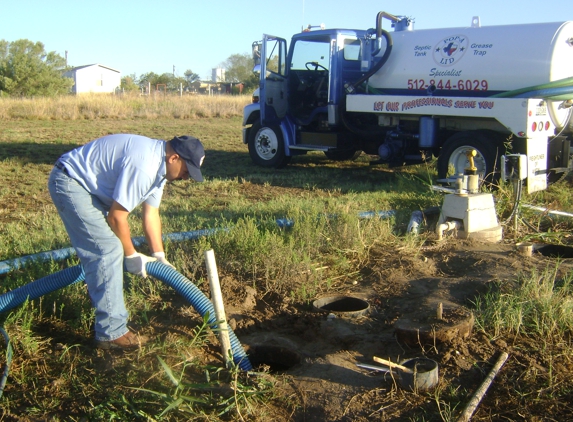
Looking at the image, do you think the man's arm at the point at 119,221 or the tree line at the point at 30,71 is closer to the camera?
the man's arm at the point at 119,221

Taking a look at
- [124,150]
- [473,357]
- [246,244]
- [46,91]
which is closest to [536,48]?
[246,244]

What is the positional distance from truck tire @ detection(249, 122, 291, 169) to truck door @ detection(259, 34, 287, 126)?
23 centimetres

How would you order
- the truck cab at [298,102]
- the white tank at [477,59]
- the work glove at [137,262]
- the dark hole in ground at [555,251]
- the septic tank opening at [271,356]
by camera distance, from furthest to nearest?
the truck cab at [298,102], the white tank at [477,59], the dark hole in ground at [555,251], the septic tank opening at [271,356], the work glove at [137,262]

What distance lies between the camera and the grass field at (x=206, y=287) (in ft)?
11.0

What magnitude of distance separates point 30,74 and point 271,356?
4196 cm

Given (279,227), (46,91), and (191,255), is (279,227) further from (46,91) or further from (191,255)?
(46,91)

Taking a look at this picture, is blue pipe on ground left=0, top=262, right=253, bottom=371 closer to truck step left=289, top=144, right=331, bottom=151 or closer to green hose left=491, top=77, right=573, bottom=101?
green hose left=491, top=77, right=573, bottom=101

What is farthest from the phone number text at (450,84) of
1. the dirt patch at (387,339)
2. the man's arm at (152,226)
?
the man's arm at (152,226)

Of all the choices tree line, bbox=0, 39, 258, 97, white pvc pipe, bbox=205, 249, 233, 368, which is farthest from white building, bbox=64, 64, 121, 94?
white pvc pipe, bbox=205, 249, 233, 368

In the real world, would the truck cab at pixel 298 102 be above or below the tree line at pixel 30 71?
below

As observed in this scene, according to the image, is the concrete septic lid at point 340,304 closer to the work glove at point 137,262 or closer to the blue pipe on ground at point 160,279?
the blue pipe on ground at point 160,279

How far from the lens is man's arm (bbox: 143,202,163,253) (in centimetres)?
417

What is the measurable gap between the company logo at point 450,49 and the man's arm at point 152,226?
22.5 feet

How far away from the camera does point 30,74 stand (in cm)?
4119
